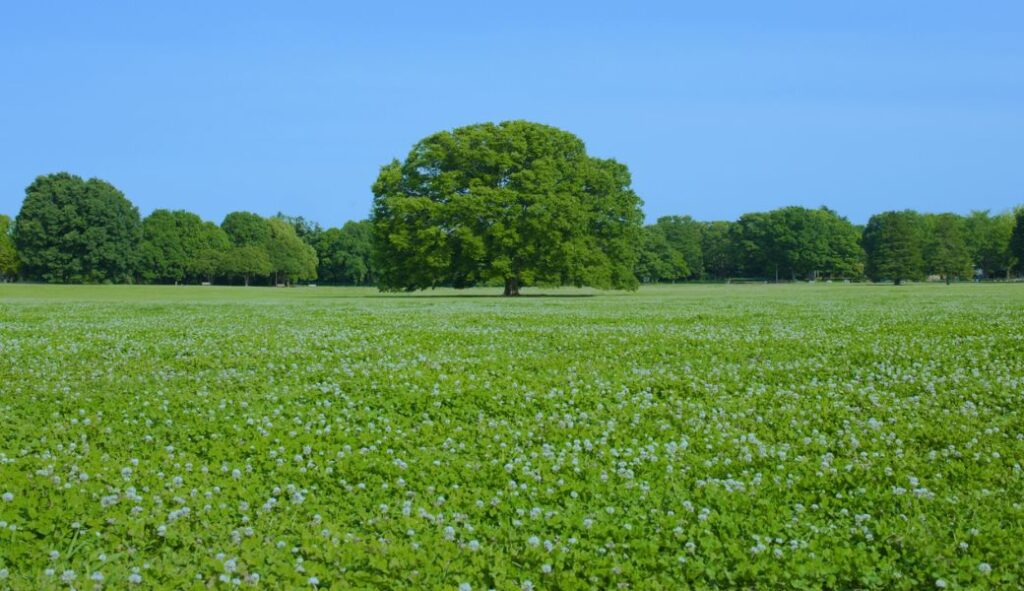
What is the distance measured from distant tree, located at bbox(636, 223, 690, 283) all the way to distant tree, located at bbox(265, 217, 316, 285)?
205 ft

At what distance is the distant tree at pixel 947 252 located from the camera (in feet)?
408

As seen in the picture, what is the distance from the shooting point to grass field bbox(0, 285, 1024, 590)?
5.59 m

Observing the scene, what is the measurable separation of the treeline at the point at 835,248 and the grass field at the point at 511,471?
108 m

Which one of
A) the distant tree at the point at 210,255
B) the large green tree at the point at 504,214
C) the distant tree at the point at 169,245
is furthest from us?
the distant tree at the point at 210,255

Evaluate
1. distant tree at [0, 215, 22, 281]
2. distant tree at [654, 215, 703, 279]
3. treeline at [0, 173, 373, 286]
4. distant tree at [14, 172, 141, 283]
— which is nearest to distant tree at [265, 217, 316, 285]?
treeline at [0, 173, 373, 286]

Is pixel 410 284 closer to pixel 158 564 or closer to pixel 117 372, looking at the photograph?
pixel 117 372

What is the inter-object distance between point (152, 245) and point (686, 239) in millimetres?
103188

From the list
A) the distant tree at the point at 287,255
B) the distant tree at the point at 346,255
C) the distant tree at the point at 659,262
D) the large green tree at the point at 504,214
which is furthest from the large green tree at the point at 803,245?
the distant tree at the point at 287,255

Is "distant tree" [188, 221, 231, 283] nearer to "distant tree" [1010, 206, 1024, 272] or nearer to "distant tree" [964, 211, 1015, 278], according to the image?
"distant tree" [1010, 206, 1024, 272]

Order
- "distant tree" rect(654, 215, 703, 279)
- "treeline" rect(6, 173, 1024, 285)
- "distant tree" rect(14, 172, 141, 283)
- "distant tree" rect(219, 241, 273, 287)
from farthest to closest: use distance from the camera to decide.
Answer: "distant tree" rect(654, 215, 703, 279), "distant tree" rect(219, 241, 273, 287), "treeline" rect(6, 173, 1024, 285), "distant tree" rect(14, 172, 141, 283)

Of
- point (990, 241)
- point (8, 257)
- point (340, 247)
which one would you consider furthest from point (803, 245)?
point (8, 257)

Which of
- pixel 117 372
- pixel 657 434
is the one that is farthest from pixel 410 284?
pixel 657 434

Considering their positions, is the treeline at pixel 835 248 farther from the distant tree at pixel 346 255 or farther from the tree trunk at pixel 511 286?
the tree trunk at pixel 511 286

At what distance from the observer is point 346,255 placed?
153000 millimetres
